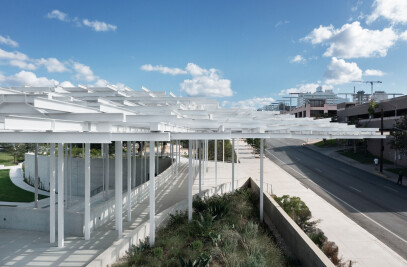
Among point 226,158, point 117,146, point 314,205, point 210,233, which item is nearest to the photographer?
point 210,233

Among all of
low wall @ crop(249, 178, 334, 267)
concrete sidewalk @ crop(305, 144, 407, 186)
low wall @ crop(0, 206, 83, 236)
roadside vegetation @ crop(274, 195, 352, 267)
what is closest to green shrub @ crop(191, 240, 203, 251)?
low wall @ crop(249, 178, 334, 267)

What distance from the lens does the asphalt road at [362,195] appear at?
13.2 m

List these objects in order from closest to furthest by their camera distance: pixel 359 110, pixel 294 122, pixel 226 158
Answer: pixel 294 122
pixel 226 158
pixel 359 110

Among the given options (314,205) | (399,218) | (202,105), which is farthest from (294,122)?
(399,218)

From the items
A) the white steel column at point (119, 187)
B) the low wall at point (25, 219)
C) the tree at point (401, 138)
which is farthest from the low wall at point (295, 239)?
the tree at point (401, 138)

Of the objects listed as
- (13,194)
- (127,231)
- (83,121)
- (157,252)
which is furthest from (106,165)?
(13,194)

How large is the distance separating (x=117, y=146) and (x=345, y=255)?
865 centimetres

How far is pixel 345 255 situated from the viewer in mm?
9680

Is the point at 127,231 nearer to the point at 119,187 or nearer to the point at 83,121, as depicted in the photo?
the point at 119,187

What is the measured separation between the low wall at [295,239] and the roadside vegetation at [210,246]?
0.44m

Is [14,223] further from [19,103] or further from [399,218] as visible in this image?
[399,218]

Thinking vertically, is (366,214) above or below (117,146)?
below

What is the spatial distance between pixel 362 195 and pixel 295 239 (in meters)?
14.9

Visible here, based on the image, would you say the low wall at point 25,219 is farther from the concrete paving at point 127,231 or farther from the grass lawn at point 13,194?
the grass lawn at point 13,194
